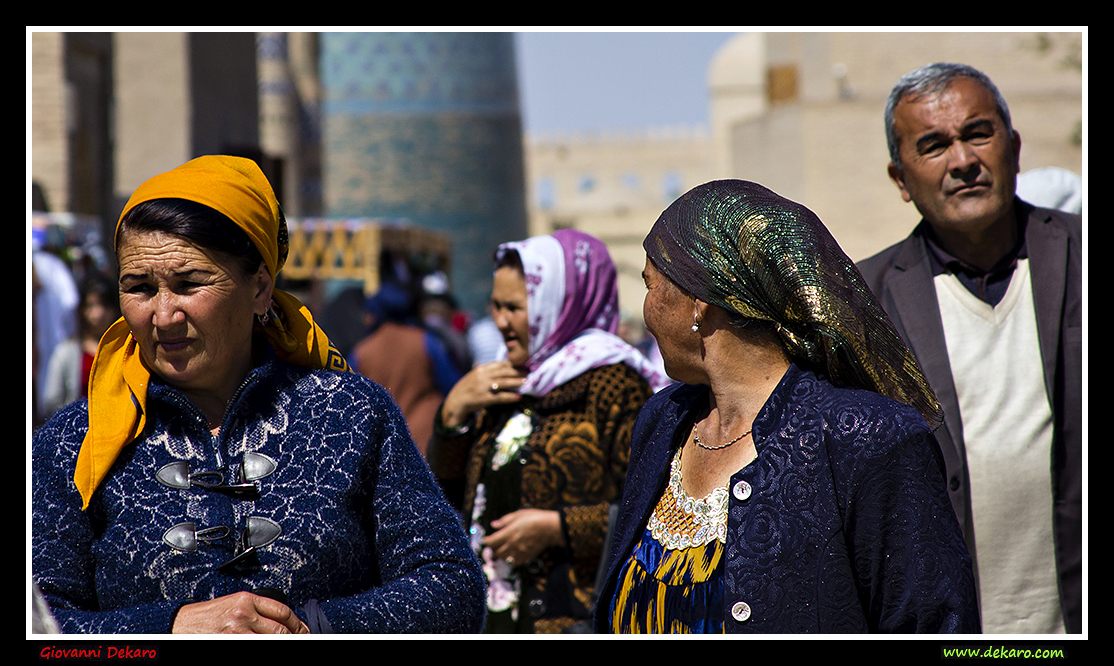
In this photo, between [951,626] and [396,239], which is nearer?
[951,626]

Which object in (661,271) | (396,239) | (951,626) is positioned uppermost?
(396,239)

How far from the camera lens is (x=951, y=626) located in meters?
1.63

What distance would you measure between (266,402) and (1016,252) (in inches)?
77.1

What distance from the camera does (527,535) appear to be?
291cm

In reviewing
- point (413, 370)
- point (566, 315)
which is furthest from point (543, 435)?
point (413, 370)

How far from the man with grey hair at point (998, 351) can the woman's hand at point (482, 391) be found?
1.07m

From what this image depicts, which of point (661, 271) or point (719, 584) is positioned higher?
point (661, 271)

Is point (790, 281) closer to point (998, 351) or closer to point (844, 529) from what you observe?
point (844, 529)

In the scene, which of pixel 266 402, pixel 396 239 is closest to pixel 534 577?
pixel 266 402

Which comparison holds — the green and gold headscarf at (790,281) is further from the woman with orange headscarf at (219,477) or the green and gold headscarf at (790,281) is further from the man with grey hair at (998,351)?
the man with grey hair at (998,351)

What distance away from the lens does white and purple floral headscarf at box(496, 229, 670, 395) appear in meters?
3.11

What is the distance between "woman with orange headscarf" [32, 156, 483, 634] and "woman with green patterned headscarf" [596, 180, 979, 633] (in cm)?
46

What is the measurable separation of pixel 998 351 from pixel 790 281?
128 centimetres
